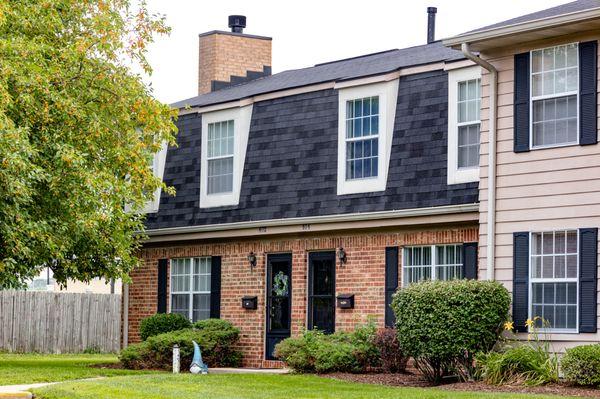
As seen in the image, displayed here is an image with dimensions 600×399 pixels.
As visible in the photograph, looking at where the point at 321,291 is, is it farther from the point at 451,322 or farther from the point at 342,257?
the point at 451,322

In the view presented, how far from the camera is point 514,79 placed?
18219 mm

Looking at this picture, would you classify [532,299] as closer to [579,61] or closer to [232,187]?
[579,61]

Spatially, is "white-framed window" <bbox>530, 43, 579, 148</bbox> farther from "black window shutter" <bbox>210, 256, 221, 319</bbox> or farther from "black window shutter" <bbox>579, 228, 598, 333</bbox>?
"black window shutter" <bbox>210, 256, 221, 319</bbox>

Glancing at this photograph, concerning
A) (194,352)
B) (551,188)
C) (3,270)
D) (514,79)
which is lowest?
(194,352)

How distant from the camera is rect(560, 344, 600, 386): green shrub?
632 inches

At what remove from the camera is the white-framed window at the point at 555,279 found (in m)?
17.3

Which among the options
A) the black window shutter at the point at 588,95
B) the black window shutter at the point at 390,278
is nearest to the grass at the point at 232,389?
the black window shutter at the point at 390,278

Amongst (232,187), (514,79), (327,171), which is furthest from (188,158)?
(514,79)

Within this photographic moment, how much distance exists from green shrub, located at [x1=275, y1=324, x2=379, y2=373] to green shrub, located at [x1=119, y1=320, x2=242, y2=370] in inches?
94.8

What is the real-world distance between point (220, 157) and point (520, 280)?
28.3 ft

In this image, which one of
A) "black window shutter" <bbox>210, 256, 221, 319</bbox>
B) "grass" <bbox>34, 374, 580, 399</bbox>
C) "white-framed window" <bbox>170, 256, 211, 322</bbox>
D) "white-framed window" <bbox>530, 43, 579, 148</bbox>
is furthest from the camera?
"white-framed window" <bbox>170, 256, 211, 322</bbox>

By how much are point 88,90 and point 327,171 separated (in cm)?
482

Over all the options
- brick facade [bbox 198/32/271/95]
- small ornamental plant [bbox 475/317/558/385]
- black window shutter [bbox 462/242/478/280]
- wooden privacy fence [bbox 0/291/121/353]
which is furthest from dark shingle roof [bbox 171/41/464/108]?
A: wooden privacy fence [bbox 0/291/121/353]

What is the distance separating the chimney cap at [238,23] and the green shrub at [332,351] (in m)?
12.2
